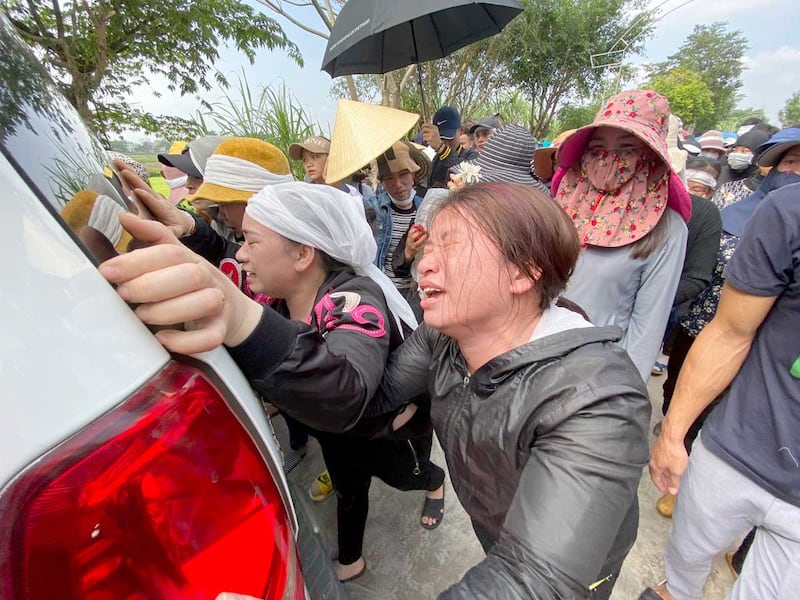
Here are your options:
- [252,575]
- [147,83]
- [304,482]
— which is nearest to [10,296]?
[252,575]

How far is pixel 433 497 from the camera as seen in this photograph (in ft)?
7.65

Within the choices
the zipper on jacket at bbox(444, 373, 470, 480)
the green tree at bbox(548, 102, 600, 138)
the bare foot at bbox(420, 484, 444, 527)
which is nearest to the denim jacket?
the bare foot at bbox(420, 484, 444, 527)

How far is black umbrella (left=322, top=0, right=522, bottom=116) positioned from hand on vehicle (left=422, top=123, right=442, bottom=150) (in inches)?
65.0

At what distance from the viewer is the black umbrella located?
11.5 ft

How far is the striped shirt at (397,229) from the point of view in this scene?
3053 mm

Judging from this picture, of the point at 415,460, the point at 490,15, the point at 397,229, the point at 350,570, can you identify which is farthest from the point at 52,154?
the point at 490,15

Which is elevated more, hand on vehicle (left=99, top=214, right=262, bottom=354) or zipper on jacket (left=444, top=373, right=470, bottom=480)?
hand on vehicle (left=99, top=214, right=262, bottom=354)

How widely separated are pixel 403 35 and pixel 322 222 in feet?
10.6

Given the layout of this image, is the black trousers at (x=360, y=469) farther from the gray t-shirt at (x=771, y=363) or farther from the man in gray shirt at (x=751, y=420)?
the gray t-shirt at (x=771, y=363)

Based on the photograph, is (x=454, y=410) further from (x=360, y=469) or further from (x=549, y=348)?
(x=360, y=469)

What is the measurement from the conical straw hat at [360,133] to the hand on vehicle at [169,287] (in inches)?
89.5

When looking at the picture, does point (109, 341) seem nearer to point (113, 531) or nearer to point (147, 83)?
point (113, 531)

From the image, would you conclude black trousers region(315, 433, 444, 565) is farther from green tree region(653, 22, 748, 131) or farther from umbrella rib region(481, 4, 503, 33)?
green tree region(653, 22, 748, 131)

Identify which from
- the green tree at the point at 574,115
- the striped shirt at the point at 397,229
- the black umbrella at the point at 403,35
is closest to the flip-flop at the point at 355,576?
the striped shirt at the point at 397,229
